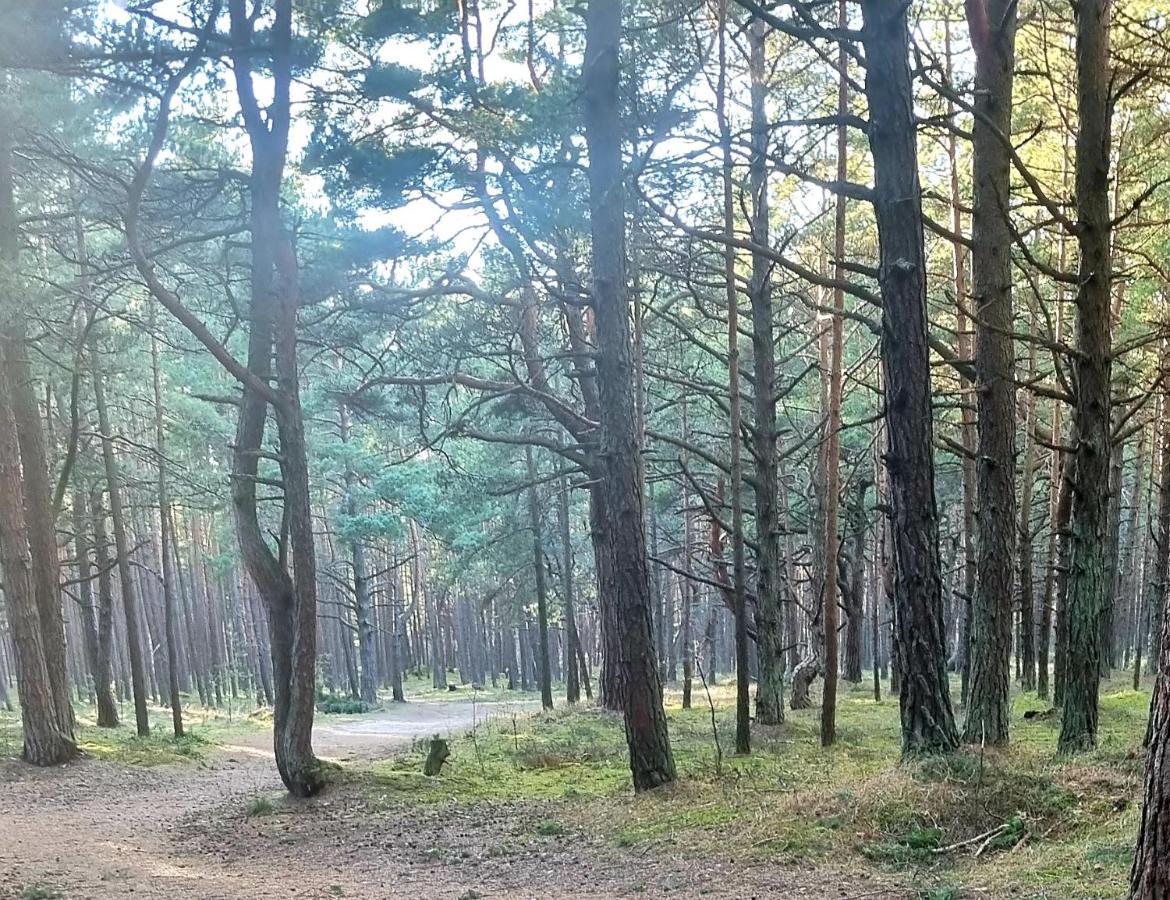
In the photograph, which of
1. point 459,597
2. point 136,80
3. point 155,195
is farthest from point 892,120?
point 459,597

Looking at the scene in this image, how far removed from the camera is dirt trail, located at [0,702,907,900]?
18.6 feet

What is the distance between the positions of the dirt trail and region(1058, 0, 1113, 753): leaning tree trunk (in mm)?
4335

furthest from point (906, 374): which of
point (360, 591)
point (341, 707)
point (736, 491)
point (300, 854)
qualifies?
point (341, 707)

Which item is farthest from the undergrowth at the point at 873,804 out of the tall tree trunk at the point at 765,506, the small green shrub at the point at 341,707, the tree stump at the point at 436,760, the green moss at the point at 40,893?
the small green shrub at the point at 341,707

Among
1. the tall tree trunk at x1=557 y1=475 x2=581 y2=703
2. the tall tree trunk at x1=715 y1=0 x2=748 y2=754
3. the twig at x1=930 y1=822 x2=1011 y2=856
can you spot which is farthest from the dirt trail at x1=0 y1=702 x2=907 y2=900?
the tall tree trunk at x1=557 y1=475 x2=581 y2=703

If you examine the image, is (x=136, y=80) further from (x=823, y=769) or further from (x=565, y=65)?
(x=823, y=769)

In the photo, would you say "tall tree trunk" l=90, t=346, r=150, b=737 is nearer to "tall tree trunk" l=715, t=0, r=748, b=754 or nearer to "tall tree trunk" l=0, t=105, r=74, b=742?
"tall tree trunk" l=0, t=105, r=74, b=742

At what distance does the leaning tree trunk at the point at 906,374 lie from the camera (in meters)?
6.90

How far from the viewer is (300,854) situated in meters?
7.50

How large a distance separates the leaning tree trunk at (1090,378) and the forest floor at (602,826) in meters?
0.60

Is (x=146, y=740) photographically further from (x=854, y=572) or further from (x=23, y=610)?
(x=854, y=572)

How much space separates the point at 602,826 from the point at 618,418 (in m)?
3.74

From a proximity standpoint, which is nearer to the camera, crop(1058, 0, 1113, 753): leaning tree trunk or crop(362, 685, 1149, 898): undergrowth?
crop(362, 685, 1149, 898): undergrowth

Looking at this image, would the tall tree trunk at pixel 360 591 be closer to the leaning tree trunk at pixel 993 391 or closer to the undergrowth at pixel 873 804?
the undergrowth at pixel 873 804
